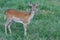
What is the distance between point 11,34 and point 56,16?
2.54 metres

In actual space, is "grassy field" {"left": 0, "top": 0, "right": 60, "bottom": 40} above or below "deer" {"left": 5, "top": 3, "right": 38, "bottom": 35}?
below

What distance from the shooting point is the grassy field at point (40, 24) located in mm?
8367

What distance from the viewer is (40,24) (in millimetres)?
9406

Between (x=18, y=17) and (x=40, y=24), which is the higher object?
(x=18, y=17)

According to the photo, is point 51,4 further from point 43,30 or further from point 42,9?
point 43,30

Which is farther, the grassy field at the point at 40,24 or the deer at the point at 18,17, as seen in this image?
the deer at the point at 18,17

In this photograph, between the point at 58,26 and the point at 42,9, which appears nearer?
the point at 58,26

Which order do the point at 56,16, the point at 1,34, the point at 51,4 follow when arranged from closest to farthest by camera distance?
the point at 1,34 → the point at 56,16 → the point at 51,4

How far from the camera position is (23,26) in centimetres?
897

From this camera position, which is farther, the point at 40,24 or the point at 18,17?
the point at 40,24

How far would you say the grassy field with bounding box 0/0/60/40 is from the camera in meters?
8.37

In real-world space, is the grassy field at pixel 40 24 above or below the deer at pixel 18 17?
below

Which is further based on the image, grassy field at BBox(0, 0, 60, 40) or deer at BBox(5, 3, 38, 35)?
deer at BBox(5, 3, 38, 35)

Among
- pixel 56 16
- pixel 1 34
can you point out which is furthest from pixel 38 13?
pixel 1 34
